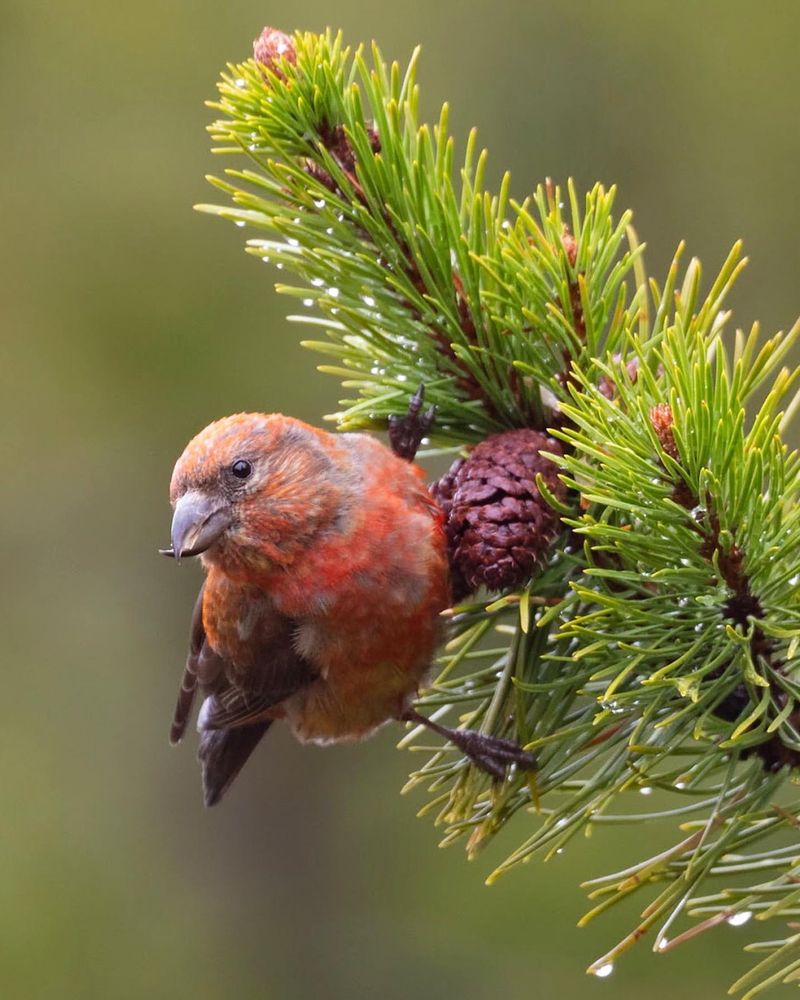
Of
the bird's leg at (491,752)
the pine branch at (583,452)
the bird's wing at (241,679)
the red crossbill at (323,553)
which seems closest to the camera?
the pine branch at (583,452)

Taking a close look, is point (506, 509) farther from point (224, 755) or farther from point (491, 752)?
point (224, 755)

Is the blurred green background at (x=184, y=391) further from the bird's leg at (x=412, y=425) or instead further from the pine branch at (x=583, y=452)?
the pine branch at (x=583, y=452)

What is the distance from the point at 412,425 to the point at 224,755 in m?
1.58

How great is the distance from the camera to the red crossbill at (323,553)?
238 cm

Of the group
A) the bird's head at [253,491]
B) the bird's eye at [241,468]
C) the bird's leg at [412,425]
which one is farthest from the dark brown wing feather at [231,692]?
the bird's leg at [412,425]

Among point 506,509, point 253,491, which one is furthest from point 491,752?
point 253,491

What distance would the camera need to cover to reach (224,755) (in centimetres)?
341

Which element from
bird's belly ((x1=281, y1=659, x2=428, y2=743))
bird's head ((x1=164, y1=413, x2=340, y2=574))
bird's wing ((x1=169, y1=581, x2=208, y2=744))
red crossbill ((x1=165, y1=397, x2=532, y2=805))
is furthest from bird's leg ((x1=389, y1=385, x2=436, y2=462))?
bird's wing ((x1=169, y1=581, x2=208, y2=744))

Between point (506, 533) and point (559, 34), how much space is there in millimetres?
3709

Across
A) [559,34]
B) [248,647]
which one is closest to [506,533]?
[248,647]

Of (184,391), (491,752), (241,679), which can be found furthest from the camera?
(184,391)

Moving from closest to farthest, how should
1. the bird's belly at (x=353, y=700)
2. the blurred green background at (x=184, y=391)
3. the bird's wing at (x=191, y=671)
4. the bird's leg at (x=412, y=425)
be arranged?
1. the bird's leg at (x=412, y=425)
2. the bird's belly at (x=353, y=700)
3. the bird's wing at (x=191, y=671)
4. the blurred green background at (x=184, y=391)

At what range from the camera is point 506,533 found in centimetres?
184

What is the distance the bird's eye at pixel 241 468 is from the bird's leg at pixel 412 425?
35 centimetres
